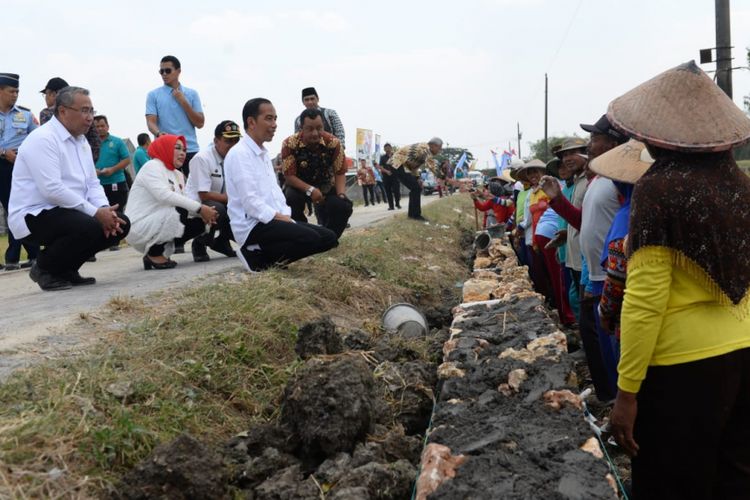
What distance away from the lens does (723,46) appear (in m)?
12.3

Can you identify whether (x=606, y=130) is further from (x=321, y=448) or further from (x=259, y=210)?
(x=259, y=210)

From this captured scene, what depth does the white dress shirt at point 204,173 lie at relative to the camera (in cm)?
787

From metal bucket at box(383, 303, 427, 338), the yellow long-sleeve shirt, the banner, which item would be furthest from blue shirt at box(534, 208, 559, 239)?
the banner

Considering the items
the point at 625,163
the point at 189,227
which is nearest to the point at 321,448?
the point at 625,163

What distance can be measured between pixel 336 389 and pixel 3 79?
6.34 meters

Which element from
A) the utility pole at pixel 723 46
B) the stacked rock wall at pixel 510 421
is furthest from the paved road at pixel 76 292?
the utility pole at pixel 723 46

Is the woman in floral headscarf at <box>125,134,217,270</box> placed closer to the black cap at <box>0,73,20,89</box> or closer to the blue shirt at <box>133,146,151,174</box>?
the black cap at <box>0,73,20,89</box>

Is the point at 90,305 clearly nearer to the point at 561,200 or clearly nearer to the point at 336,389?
the point at 336,389

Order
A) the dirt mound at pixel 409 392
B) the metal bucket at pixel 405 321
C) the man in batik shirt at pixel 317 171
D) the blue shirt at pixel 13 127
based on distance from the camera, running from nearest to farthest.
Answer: the dirt mound at pixel 409 392, the metal bucket at pixel 405 321, the man in batik shirt at pixel 317 171, the blue shirt at pixel 13 127

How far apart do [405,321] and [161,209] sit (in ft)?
10.9

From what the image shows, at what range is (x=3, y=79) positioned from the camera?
7582 mm

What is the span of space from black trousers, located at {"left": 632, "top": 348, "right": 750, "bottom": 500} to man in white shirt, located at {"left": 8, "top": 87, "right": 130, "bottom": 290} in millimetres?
4900

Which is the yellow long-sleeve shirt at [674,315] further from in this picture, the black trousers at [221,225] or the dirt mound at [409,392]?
the black trousers at [221,225]

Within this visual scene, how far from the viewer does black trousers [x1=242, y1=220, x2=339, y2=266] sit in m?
6.14
